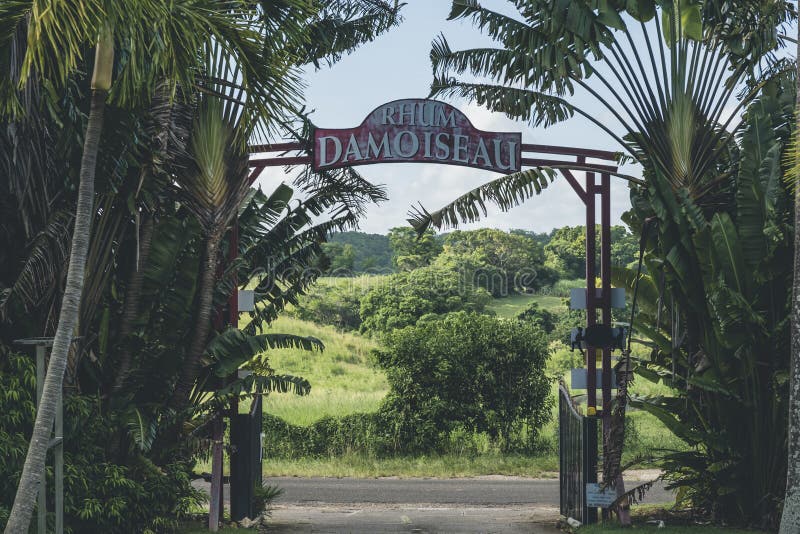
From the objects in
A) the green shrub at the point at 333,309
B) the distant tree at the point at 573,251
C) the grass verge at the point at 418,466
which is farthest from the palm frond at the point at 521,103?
the distant tree at the point at 573,251

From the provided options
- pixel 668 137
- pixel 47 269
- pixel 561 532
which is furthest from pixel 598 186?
pixel 47 269

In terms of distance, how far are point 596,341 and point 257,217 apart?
510 centimetres

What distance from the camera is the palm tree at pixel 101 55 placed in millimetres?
7414

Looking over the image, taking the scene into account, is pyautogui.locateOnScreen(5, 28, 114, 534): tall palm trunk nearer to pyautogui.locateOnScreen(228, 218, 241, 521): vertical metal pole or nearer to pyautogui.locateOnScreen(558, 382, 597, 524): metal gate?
pyautogui.locateOnScreen(228, 218, 241, 521): vertical metal pole

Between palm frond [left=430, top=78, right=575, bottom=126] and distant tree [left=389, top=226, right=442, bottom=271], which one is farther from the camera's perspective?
distant tree [left=389, top=226, right=442, bottom=271]

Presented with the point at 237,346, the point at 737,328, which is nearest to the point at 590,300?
the point at 737,328

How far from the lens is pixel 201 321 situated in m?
11.3

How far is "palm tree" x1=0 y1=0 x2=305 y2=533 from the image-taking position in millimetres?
7414

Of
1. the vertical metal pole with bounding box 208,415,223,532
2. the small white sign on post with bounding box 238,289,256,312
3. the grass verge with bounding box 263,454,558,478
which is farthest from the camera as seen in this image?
the grass verge with bounding box 263,454,558,478

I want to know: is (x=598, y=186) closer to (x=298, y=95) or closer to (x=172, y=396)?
(x=298, y=95)

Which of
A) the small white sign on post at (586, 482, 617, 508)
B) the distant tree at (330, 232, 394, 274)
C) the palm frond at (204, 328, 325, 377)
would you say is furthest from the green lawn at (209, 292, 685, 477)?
the distant tree at (330, 232, 394, 274)

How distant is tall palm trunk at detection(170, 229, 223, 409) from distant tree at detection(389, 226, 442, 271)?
4607 centimetres

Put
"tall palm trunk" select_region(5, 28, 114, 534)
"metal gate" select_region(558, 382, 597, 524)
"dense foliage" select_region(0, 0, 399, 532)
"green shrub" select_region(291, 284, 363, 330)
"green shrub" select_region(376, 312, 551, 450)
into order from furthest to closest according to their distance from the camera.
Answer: "green shrub" select_region(291, 284, 363, 330) < "green shrub" select_region(376, 312, 551, 450) < "metal gate" select_region(558, 382, 597, 524) < "dense foliage" select_region(0, 0, 399, 532) < "tall palm trunk" select_region(5, 28, 114, 534)

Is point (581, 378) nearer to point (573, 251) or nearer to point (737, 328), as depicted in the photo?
point (737, 328)
